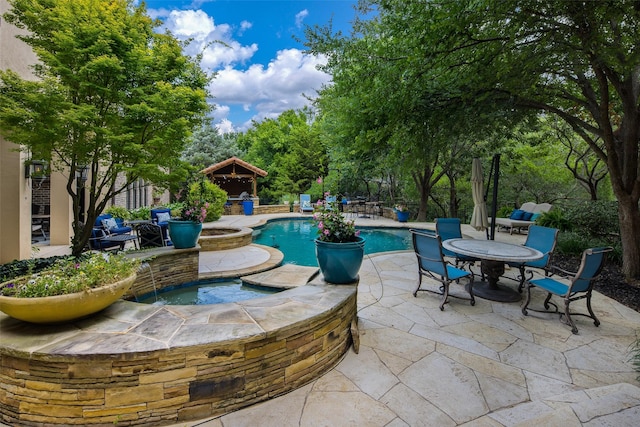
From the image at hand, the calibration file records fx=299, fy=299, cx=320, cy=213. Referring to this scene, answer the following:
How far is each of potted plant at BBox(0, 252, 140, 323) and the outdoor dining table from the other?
405 cm

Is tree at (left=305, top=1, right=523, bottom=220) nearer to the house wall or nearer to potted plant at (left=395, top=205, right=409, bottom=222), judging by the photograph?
the house wall

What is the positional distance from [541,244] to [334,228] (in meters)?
3.84

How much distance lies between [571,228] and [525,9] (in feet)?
22.3

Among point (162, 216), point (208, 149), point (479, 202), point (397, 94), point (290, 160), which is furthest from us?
point (208, 149)

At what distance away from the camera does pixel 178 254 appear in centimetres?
502

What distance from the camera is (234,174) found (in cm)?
1736

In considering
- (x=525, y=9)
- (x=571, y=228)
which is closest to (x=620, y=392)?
(x=525, y=9)

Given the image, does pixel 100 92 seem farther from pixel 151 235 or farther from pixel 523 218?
pixel 523 218

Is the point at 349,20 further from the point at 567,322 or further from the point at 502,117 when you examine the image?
the point at 567,322

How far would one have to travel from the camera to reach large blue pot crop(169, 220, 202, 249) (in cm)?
510

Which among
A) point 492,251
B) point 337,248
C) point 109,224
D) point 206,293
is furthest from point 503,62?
point 109,224

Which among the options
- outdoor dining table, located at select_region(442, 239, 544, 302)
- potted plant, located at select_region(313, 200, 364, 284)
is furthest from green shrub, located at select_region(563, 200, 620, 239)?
potted plant, located at select_region(313, 200, 364, 284)

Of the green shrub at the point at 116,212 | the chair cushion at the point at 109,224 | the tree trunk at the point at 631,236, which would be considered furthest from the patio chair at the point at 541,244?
the green shrub at the point at 116,212

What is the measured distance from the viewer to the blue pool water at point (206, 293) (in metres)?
4.57
